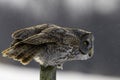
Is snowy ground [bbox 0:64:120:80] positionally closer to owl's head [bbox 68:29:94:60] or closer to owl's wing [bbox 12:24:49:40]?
owl's head [bbox 68:29:94:60]

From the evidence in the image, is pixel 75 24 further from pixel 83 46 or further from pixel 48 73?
pixel 48 73

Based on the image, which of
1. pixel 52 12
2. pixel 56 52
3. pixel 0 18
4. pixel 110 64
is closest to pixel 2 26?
pixel 0 18

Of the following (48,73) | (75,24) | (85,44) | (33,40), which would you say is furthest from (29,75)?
(33,40)

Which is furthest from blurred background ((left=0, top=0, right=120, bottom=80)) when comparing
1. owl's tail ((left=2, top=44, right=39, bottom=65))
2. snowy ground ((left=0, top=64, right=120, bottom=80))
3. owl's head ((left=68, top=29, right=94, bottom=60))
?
owl's tail ((left=2, top=44, right=39, bottom=65))

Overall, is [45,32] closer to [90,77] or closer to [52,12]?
[90,77]

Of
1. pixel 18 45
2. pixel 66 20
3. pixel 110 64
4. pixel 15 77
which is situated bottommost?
pixel 18 45

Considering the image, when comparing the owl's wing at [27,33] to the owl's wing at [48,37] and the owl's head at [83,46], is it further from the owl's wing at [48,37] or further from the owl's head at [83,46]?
the owl's head at [83,46]

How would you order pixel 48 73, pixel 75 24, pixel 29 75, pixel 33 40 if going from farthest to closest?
pixel 75 24, pixel 29 75, pixel 48 73, pixel 33 40
